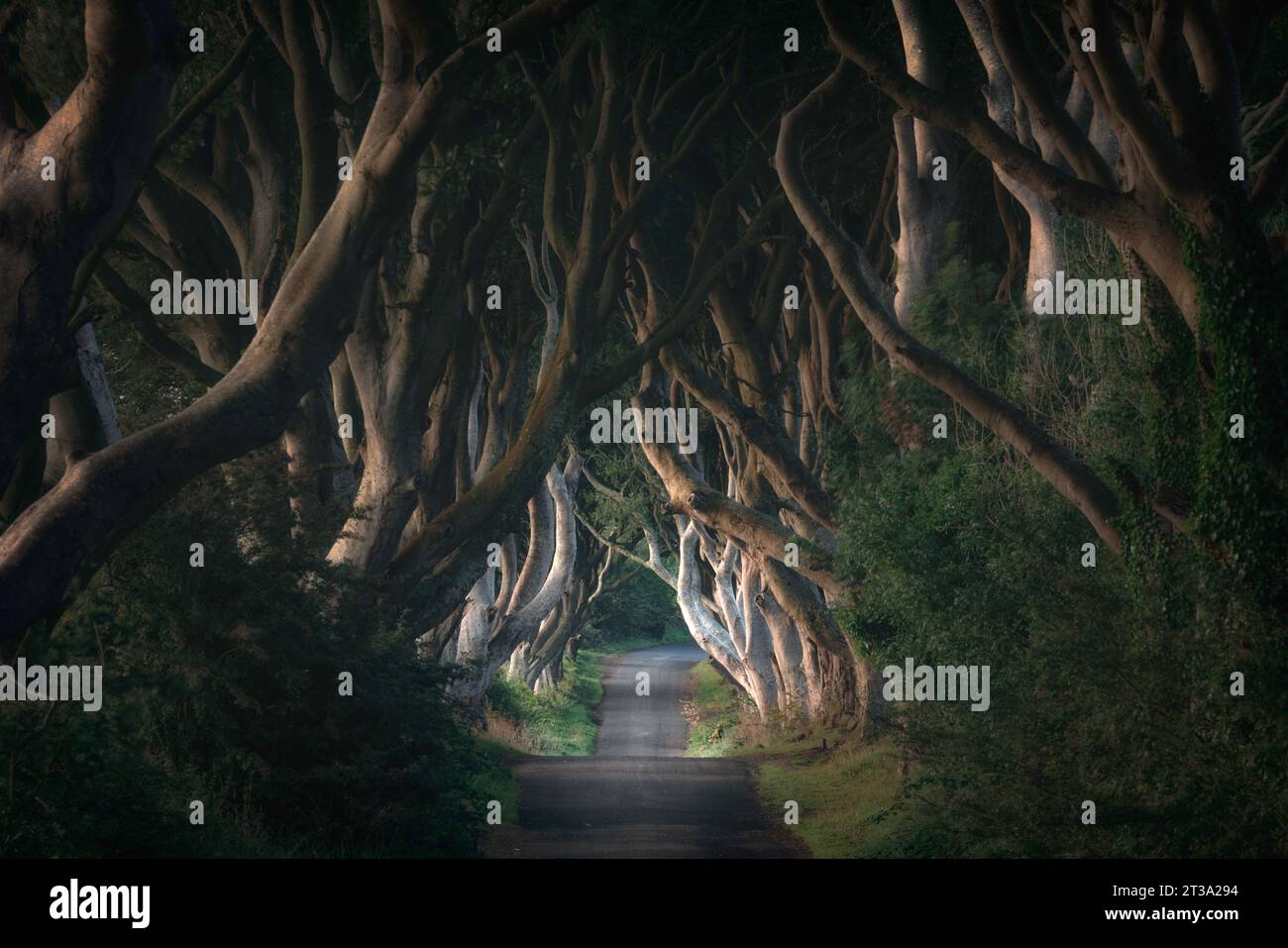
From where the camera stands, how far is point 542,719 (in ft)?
120

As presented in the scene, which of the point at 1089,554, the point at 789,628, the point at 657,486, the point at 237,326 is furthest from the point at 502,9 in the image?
the point at 657,486

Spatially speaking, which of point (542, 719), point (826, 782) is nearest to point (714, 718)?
point (542, 719)

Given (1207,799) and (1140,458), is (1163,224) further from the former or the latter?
(1207,799)

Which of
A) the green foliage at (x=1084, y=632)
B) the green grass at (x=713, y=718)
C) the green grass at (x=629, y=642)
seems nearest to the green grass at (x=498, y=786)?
the green foliage at (x=1084, y=632)

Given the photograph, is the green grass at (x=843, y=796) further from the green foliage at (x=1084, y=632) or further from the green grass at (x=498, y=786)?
the green grass at (x=498, y=786)

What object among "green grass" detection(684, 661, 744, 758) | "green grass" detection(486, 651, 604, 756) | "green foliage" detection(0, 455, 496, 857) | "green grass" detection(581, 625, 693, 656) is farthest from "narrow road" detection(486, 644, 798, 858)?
"green grass" detection(581, 625, 693, 656)

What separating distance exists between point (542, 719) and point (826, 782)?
15.1 m

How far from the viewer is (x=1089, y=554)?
512 inches

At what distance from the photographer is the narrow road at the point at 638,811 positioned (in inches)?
655

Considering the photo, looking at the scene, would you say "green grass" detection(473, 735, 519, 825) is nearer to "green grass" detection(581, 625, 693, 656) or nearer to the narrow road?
the narrow road

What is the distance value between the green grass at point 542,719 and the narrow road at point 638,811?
3890mm

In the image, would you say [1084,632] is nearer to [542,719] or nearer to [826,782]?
[826,782]
